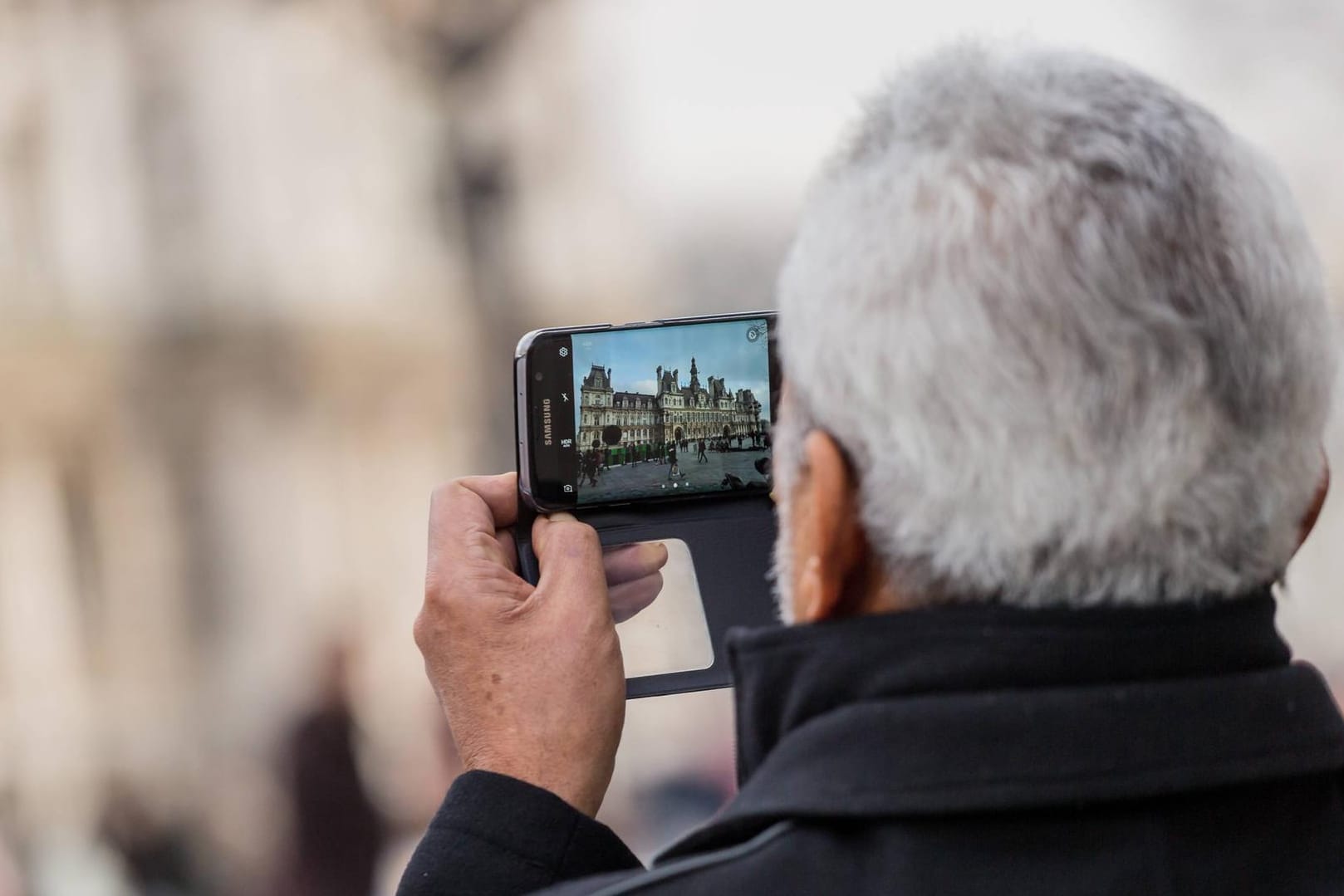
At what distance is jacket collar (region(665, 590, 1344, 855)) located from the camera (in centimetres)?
70

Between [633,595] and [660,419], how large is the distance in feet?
0.57

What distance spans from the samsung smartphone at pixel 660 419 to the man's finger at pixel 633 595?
8 centimetres

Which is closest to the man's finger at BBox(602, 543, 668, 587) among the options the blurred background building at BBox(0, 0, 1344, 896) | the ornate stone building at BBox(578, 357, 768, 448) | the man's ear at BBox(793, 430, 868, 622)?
the ornate stone building at BBox(578, 357, 768, 448)

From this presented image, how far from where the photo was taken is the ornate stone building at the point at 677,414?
1.28m

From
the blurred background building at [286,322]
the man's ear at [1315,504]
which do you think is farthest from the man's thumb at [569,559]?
the blurred background building at [286,322]

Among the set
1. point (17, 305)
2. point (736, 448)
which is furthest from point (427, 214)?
point (736, 448)

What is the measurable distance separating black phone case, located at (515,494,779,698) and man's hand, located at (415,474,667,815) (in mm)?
33

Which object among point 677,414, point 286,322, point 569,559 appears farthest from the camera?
point 286,322

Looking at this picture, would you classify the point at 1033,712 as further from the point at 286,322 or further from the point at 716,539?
the point at 286,322

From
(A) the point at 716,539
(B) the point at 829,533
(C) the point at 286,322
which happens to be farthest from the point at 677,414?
(C) the point at 286,322

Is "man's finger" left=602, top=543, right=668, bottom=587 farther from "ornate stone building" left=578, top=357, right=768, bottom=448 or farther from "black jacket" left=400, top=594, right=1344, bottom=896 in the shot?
"black jacket" left=400, top=594, right=1344, bottom=896

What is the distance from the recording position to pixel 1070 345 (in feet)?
2.24

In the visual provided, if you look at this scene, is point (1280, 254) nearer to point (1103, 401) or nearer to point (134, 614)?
point (1103, 401)

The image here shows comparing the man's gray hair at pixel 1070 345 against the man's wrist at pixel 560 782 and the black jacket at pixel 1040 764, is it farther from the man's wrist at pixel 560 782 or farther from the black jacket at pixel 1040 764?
the man's wrist at pixel 560 782
